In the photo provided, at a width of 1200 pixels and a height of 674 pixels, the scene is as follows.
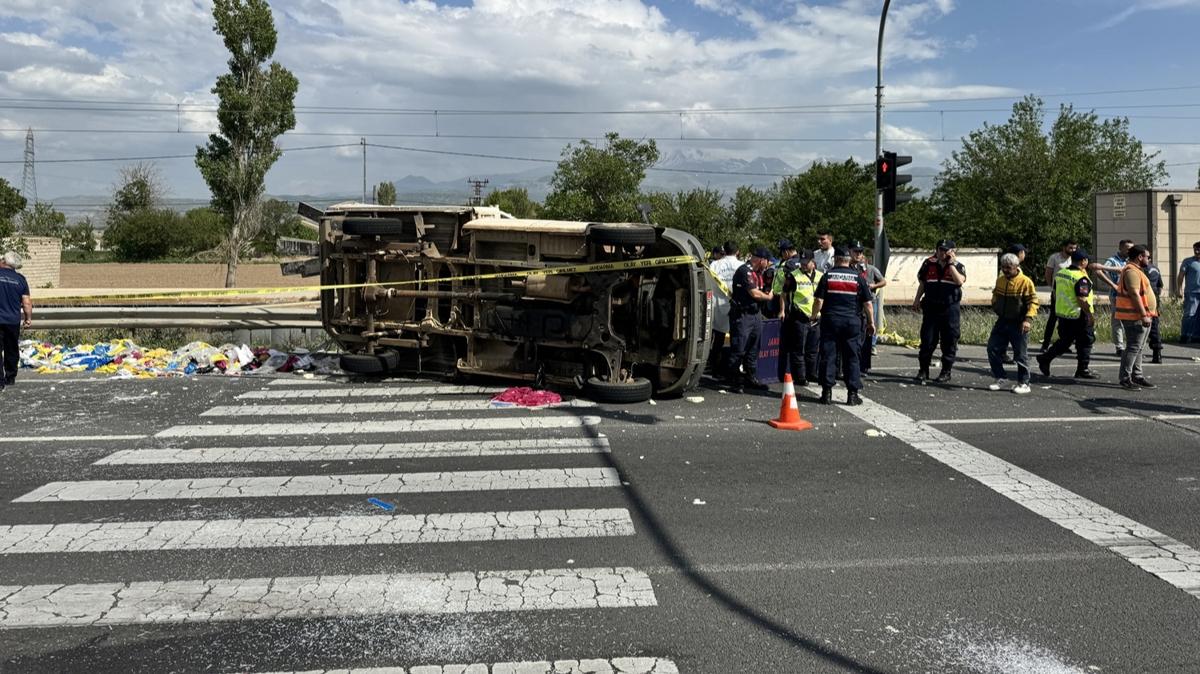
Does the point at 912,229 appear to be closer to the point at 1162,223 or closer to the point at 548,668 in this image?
the point at 1162,223

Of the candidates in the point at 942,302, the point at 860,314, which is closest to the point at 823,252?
the point at 942,302

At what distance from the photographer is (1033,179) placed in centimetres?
4209

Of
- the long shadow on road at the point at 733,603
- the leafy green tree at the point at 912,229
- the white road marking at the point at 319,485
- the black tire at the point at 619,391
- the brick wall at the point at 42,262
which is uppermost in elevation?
the leafy green tree at the point at 912,229

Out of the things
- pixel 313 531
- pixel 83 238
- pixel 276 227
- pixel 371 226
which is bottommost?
pixel 313 531

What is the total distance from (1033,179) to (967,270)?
19.0m

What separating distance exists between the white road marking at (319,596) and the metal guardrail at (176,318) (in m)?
8.71

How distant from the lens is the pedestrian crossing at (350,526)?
4.21 metres

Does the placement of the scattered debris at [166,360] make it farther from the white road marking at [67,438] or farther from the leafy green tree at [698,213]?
the leafy green tree at [698,213]

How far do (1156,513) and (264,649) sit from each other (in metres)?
5.46

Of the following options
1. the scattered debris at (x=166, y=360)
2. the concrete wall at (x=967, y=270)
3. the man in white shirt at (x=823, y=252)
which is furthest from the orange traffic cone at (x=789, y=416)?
the concrete wall at (x=967, y=270)

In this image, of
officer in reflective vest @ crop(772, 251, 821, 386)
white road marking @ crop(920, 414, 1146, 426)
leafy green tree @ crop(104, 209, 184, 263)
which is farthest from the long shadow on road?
leafy green tree @ crop(104, 209, 184, 263)

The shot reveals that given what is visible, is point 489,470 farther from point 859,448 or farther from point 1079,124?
point 1079,124

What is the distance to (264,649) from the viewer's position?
381 centimetres

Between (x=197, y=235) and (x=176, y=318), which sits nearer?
(x=176, y=318)
